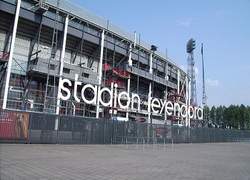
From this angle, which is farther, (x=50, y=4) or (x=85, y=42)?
(x=85, y=42)

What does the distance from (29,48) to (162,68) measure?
1158 inches

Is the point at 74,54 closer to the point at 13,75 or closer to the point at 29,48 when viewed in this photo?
the point at 29,48

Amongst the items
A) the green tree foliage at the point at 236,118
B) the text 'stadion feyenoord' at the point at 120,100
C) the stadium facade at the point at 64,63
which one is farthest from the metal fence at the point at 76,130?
the green tree foliage at the point at 236,118

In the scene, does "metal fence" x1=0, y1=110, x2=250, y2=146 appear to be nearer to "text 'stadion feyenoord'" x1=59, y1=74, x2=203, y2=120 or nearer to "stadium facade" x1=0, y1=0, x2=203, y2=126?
"stadium facade" x1=0, y1=0, x2=203, y2=126

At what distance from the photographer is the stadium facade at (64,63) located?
30.5 metres

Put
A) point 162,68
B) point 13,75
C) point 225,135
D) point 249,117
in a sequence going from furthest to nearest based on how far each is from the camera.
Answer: point 249,117
point 162,68
point 225,135
point 13,75

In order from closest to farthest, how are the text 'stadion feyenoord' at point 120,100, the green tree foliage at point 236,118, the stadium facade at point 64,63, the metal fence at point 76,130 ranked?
the metal fence at point 76,130
the stadium facade at point 64,63
the text 'stadion feyenoord' at point 120,100
the green tree foliage at point 236,118

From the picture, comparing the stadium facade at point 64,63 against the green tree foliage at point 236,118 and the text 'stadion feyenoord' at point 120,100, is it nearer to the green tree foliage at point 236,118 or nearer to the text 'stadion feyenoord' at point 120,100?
the text 'stadion feyenoord' at point 120,100

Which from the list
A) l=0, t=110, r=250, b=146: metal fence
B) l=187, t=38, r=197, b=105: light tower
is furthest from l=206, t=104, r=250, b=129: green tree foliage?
l=0, t=110, r=250, b=146: metal fence

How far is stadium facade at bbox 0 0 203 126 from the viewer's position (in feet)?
100

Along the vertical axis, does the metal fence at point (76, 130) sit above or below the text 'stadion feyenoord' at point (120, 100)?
below

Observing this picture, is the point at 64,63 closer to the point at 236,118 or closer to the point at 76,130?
the point at 76,130

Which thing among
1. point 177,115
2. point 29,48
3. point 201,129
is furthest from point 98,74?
point 177,115

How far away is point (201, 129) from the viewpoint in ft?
124
